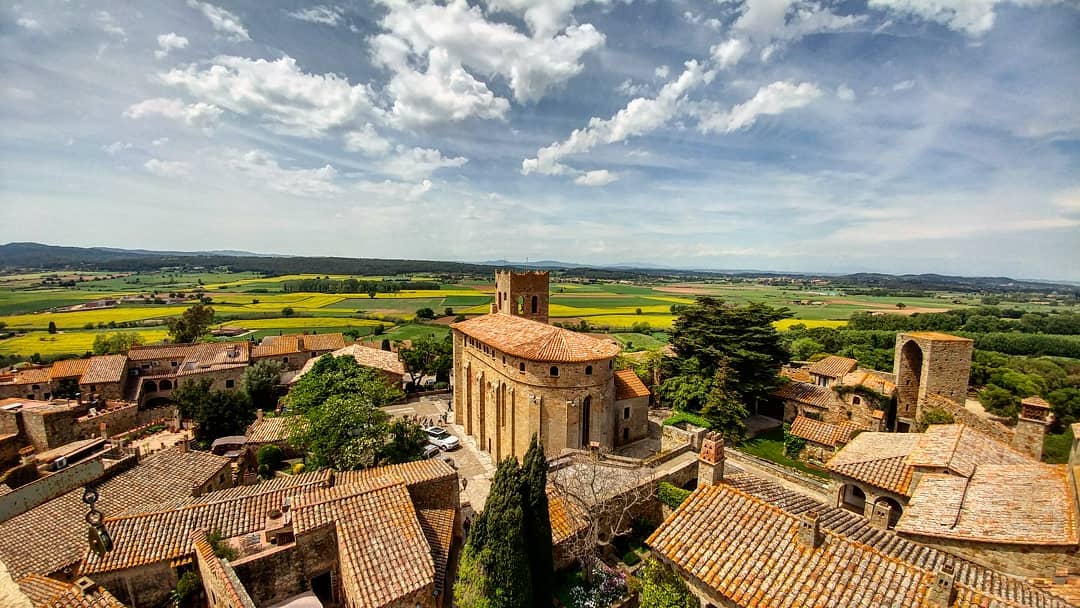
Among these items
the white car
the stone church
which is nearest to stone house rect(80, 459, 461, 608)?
the stone church

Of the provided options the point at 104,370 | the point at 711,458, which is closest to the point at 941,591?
the point at 711,458

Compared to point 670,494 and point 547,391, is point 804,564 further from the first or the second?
point 547,391

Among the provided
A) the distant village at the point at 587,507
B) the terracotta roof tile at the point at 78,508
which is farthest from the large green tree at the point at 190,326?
the terracotta roof tile at the point at 78,508

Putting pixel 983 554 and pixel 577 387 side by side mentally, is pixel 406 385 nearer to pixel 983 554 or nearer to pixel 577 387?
pixel 577 387

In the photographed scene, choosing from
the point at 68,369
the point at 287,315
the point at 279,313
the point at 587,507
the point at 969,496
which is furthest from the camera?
the point at 279,313

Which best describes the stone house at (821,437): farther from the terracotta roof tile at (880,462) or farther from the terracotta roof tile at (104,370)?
the terracotta roof tile at (104,370)

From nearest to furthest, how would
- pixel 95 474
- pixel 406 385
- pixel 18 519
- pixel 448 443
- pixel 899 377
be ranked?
pixel 18 519
pixel 95 474
pixel 899 377
pixel 448 443
pixel 406 385

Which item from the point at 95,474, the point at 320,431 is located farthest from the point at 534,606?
the point at 95,474
